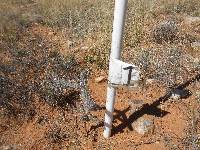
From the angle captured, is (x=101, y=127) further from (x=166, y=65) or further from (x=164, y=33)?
(x=164, y=33)

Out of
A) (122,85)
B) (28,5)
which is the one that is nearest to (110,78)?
(122,85)

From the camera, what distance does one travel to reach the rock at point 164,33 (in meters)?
6.28

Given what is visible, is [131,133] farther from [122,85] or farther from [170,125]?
[122,85]

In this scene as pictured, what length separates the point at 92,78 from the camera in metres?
→ 5.34

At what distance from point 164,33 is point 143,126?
237 centimetres

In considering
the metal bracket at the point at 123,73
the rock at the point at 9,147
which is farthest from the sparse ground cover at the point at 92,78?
the metal bracket at the point at 123,73

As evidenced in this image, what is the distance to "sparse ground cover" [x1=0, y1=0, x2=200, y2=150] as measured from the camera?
169 inches

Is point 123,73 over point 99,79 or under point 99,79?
over

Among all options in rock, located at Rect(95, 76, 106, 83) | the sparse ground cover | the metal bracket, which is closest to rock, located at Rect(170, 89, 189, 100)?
the sparse ground cover

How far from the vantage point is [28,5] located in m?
8.45

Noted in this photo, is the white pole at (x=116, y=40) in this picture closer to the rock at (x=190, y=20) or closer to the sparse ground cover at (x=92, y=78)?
the sparse ground cover at (x=92, y=78)

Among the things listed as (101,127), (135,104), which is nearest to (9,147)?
(101,127)

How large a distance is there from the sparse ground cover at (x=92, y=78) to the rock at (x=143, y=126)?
27 mm

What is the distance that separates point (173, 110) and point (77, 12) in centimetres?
356
